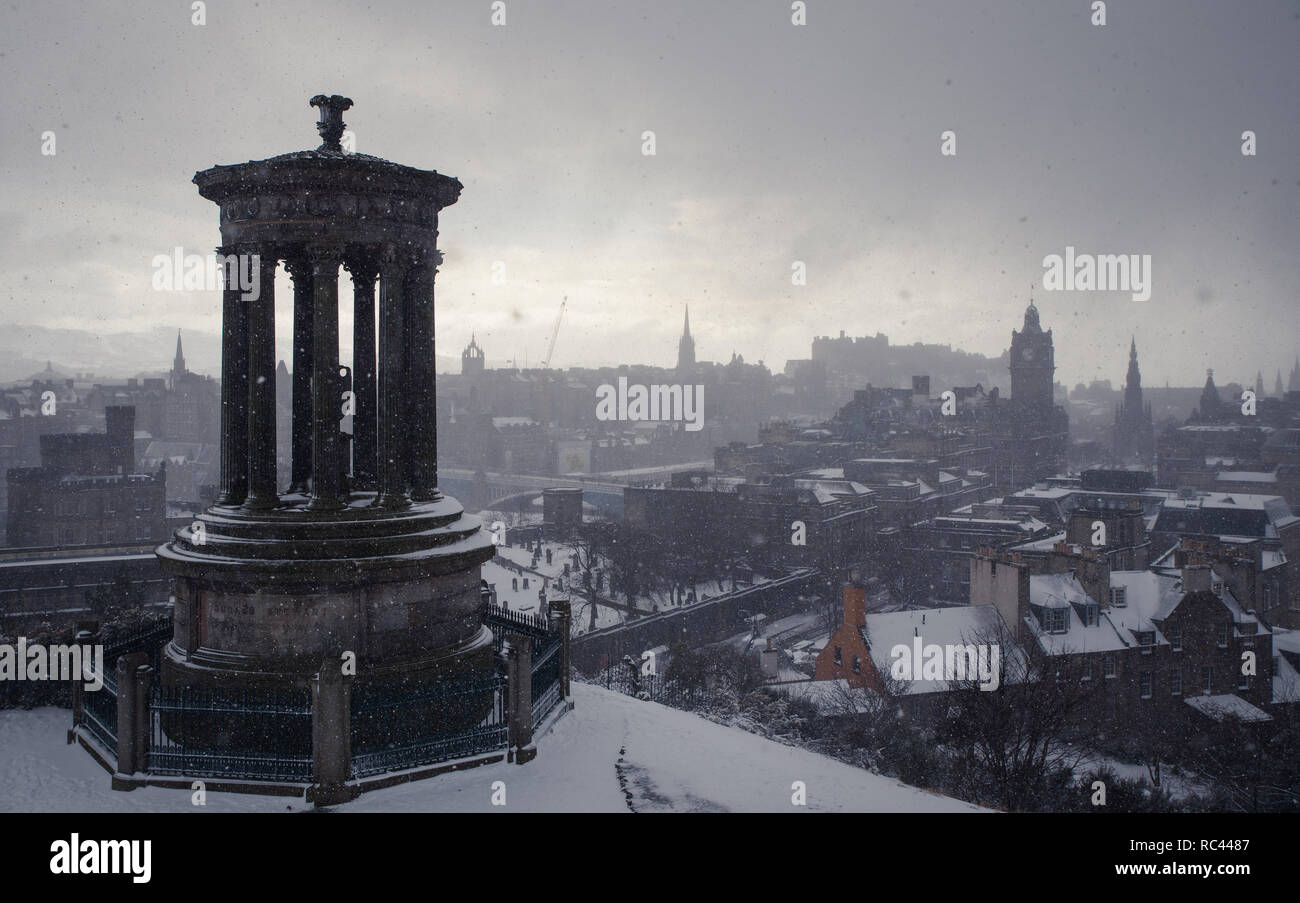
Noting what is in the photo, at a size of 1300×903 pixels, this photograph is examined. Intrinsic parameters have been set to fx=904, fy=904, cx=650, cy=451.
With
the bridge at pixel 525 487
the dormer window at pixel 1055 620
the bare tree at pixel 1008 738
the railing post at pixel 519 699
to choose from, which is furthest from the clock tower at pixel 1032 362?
the railing post at pixel 519 699

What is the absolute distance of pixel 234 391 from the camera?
1207 centimetres

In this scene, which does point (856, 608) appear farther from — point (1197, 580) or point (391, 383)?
point (391, 383)

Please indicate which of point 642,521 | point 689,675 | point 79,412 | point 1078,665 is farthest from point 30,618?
point 79,412

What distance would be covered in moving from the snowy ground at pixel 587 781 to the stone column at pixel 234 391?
3769 millimetres

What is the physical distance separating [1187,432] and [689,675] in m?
95.2

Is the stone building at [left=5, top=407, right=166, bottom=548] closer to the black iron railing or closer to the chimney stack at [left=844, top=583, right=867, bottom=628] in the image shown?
the chimney stack at [left=844, top=583, right=867, bottom=628]

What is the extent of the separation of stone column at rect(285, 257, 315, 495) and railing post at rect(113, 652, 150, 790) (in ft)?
11.7

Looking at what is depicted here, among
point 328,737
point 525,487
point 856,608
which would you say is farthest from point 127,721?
point 525,487

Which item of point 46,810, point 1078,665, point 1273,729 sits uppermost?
point 46,810

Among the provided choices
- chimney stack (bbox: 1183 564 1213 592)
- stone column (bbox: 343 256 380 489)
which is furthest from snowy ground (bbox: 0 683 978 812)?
chimney stack (bbox: 1183 564 1213 592)

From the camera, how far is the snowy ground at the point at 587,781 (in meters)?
9.61

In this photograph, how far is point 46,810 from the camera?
9430 millimetres

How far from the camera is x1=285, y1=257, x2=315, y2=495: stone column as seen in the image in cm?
1261
